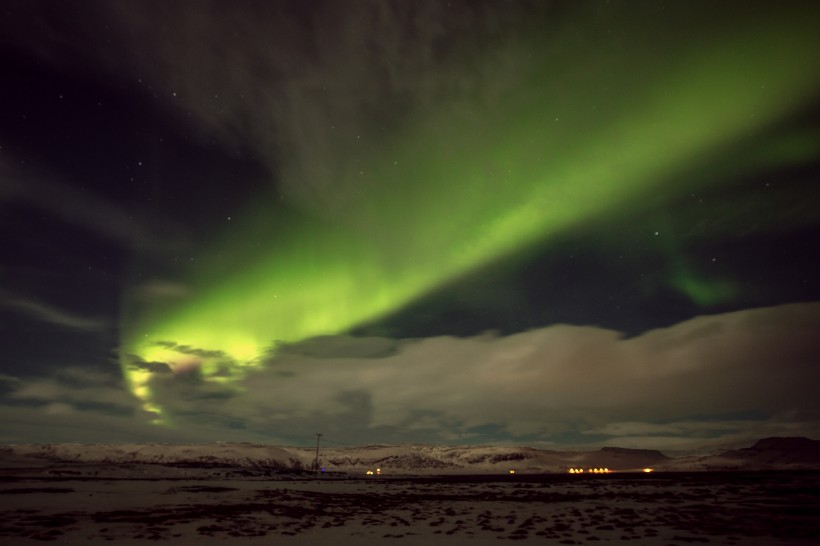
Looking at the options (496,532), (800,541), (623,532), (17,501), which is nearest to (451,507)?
(496,532)

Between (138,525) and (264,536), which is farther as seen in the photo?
→ (138,525)

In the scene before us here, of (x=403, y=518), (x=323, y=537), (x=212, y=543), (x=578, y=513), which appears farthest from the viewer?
(x=578, y=513)

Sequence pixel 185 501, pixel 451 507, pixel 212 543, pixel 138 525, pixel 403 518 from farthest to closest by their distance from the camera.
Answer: pixel 185 501, pixel 451 507, pixel 403 518, pixel 138 525, pixel 212 543

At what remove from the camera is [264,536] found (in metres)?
26.8

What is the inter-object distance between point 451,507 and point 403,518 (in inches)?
410

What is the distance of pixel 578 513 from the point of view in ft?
121

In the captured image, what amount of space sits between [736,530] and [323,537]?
79.0 feet

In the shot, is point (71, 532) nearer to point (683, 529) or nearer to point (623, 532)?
point (623, 532)

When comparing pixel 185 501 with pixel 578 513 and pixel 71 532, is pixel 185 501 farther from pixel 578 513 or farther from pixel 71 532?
pixel 578 513

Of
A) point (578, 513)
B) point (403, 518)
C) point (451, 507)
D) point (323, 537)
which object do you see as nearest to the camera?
point (323, 537)

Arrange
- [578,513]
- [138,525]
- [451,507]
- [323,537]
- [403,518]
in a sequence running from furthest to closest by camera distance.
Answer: [451,507]
[578,513]
[403,518]
[138,525]
[323,537]

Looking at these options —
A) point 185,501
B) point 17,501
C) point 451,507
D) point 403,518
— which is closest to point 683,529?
point 403,518

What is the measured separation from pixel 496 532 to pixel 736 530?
1391 cm

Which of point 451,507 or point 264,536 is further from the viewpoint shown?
point 451,507
